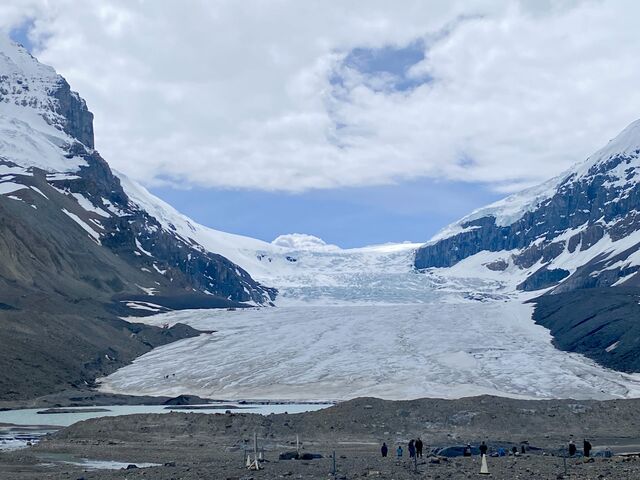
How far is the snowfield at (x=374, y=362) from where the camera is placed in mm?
82125

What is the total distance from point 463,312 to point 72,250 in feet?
251

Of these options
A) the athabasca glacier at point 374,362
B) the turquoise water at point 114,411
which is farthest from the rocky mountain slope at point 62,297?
the turquoise water at point 114,411

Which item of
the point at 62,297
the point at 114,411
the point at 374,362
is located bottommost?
the point at 114,411

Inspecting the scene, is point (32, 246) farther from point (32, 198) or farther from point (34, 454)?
point (34, 454)

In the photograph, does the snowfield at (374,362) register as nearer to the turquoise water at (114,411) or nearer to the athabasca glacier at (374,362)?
the athabasca glacier at (374,362)

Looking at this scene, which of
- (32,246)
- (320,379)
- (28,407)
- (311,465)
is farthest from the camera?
(32,246)

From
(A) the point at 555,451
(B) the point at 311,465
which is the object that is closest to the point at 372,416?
(A) the point at 555,451

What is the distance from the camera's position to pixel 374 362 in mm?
94812

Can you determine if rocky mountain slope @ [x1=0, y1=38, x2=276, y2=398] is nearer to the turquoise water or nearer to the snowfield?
the snowfield

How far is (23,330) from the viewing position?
309ft

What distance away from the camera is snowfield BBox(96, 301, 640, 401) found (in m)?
82.1

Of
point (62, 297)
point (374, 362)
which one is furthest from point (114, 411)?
point (62, 297)

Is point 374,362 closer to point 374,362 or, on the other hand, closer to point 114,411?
point 374,362

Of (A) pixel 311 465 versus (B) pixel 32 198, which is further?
(B) pixel 32 198
